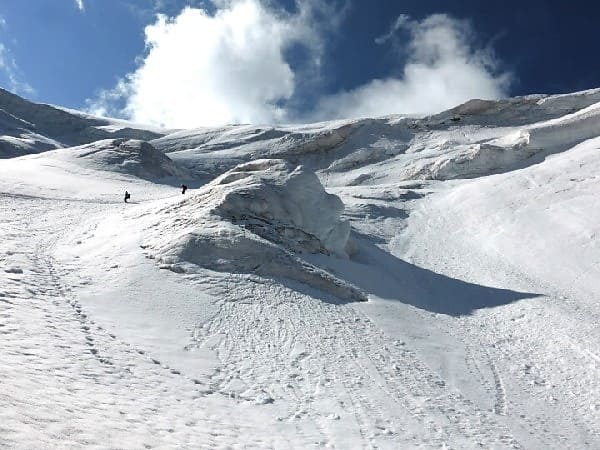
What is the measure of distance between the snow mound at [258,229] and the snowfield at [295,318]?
0.09 m

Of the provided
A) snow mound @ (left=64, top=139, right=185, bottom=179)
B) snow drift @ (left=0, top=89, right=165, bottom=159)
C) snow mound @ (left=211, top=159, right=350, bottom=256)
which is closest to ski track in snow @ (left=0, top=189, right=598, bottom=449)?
snow mound @ (left=211, top=159, right=350, bottom=256)

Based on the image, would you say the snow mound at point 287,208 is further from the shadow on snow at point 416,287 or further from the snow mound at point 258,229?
the shadow on snow at point 416,287

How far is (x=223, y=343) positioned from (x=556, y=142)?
52.0 metres

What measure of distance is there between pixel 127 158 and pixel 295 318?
41.0 m

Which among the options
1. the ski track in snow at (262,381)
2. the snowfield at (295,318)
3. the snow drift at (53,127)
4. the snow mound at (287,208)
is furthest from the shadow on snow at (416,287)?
the snow drift at (53,127)

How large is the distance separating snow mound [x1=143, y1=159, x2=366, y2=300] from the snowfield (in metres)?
0.09

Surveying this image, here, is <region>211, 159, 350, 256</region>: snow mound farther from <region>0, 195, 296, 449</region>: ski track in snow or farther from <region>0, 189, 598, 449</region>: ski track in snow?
<region>0, 195, 296, 449</region>: ski track in snow

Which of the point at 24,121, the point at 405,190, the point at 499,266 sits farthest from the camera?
the point at 24,121

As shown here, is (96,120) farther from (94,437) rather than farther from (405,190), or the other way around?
(94,437)

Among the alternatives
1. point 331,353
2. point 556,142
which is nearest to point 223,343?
point 331,353

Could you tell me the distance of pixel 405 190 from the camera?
42.4 metres

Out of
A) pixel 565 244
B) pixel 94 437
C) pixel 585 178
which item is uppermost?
pixel 585 178

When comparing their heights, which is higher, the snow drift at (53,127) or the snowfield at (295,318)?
the snow drift at (53,127)

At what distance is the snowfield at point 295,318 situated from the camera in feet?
30.6
